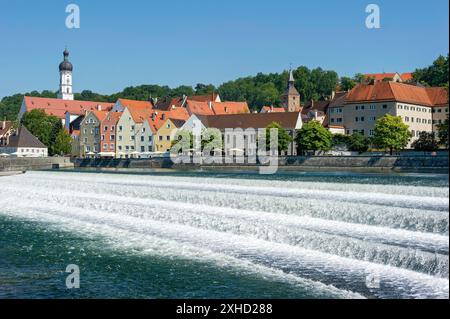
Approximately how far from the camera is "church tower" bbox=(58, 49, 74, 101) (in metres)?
158

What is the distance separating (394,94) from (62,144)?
184 feet

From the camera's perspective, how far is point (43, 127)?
110188 millimetres

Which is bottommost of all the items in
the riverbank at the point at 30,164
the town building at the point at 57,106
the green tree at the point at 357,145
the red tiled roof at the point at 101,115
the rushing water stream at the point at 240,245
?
the rushing water stream at the point at 240,245

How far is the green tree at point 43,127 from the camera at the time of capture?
108825 mm

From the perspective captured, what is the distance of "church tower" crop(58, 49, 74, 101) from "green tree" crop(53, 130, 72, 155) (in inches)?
2118

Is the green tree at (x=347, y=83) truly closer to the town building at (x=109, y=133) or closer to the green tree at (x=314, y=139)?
the town building at (x=109, y=133)

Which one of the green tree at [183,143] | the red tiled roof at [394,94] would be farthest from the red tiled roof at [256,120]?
the green tree at [183,143]

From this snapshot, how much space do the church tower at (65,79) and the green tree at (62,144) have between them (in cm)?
5381

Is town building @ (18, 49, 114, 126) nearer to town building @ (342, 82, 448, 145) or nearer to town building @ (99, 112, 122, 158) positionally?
town building @ (99, 112, 122, 158)

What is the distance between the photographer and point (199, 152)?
82.6 m

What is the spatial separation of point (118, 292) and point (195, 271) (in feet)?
8.24

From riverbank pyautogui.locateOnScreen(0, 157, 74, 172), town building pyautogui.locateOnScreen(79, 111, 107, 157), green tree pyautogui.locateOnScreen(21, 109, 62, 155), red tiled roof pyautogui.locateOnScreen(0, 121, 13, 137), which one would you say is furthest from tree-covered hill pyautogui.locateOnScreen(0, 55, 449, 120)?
riverbank pyautogui.locateOnScreen(0, 157, 74, 172)
